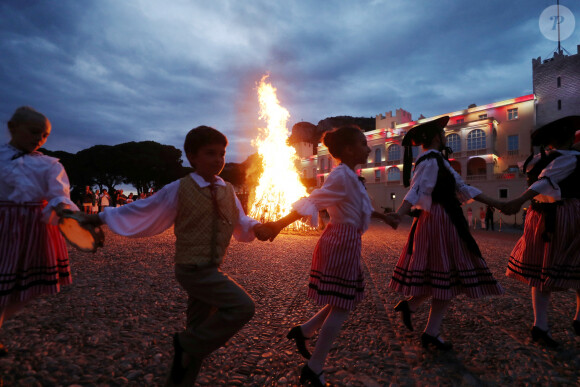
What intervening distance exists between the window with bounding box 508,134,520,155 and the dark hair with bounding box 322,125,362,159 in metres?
41.2

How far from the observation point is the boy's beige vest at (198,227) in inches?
82.6

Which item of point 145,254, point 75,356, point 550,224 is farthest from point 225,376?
point 145,254

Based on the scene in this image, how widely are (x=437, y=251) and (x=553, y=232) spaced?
1314 millimetres

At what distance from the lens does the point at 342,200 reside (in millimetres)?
2428

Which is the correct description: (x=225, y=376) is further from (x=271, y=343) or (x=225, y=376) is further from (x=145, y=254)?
(x=145, y=254)

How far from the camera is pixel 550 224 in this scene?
10.2 feet

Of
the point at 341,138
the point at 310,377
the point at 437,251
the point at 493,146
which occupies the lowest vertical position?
the point at 310,377

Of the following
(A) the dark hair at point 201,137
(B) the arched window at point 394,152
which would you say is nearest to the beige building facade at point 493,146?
(B) the arched window at point 394,152

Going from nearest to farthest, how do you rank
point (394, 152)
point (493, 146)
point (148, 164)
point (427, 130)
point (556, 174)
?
point (556, 174), point (427, 130), point (493, 146), point (394, 152), point (148, 164)

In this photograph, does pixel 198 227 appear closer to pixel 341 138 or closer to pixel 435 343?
pixel 341 138

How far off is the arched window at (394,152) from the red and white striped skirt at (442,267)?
4243cm

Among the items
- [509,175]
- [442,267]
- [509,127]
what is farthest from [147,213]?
[509,127]

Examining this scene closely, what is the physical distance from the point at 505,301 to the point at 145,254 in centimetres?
784

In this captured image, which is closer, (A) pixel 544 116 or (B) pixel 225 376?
(B) pixel 225 376
